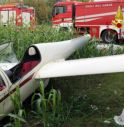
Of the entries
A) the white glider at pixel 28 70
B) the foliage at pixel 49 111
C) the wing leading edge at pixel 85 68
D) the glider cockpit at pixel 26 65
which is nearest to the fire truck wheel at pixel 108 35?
the white glider at pixel 28 70

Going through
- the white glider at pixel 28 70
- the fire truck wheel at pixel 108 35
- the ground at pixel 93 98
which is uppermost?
the white glider at pixel 28 70

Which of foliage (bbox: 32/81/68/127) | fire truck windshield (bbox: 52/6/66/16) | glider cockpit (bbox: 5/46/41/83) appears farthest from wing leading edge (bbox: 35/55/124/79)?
fire truck windshield (bbox: 52/6/66/16)

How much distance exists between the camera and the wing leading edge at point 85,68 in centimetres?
667

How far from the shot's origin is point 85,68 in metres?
6.94

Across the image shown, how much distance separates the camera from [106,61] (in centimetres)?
696

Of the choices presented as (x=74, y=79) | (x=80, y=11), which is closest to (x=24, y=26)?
(x=74, y=79)

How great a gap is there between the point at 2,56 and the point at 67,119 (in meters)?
2.21

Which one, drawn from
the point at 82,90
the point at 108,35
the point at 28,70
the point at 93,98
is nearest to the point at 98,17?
the point at 108,35

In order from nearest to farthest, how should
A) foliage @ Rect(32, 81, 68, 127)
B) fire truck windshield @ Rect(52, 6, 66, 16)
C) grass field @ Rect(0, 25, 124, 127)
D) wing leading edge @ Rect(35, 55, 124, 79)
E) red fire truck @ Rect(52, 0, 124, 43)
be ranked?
foliage @ Rect(32, 81, 68, 127)
wing leading edge @ Rect(35, 55, 124, 79)
grass field @ Rect(0, 25, 124, 127)
red fire truck @ Rect(52, 0, 124, 43)
fire truck windshield @ Rect(52, 6, 66, 16)

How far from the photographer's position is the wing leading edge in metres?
6.67

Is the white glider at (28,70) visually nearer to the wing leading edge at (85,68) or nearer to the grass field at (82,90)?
the wing leading edge at (85,68)

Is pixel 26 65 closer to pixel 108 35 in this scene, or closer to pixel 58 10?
pixel 108 35

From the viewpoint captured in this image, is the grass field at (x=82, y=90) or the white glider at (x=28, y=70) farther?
the grass field at (x=82, y=90)

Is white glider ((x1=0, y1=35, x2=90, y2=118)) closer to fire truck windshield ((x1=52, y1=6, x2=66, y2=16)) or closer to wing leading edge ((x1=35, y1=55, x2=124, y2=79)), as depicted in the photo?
wing leading edge ((x1=35, y1=55, x2=124, y2=79))
